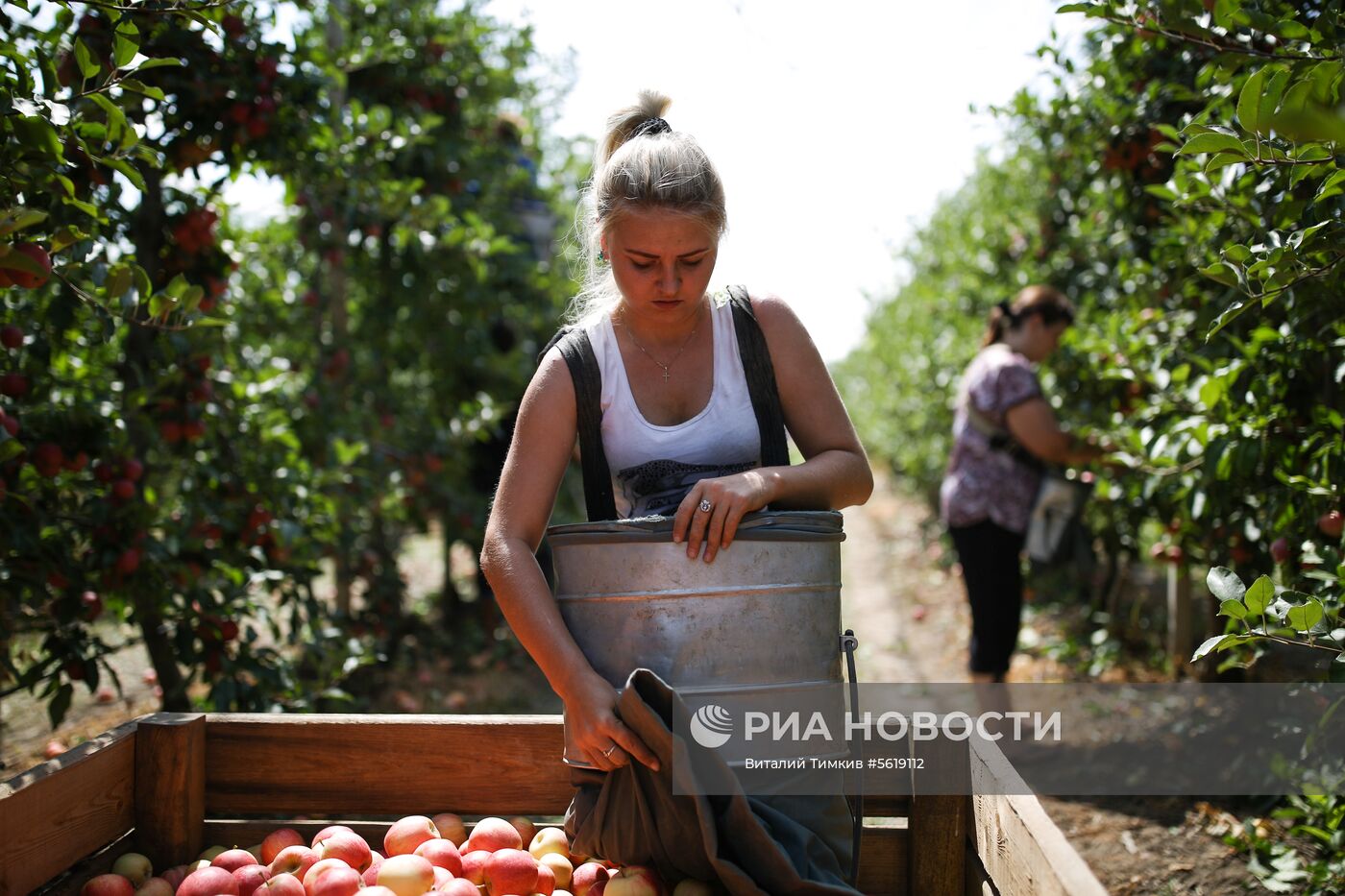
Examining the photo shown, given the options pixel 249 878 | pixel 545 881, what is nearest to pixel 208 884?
pixel 249 878

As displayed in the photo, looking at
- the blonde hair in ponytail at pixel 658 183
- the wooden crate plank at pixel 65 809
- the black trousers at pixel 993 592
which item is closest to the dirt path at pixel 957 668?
the black trousers at pixel 993 592

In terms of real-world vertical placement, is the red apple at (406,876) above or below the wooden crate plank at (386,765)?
below

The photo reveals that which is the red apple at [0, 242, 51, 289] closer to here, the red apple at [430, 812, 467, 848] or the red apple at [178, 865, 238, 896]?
the red apple at [178, 865, 238, 896]

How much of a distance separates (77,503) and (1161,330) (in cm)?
299

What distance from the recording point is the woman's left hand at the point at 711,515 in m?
1.33

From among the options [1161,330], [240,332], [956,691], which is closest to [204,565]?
[240,332]

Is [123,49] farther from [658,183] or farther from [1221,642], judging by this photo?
[1221,642]

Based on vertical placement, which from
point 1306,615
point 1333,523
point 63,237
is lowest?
point 1306,615

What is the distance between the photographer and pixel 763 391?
5.21ft

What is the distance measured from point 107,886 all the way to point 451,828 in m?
0.49

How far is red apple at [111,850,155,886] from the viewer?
5.23 feet

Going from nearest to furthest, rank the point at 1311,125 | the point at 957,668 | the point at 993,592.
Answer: the point at 1311,125
the point at 993,592
the point at 957,668

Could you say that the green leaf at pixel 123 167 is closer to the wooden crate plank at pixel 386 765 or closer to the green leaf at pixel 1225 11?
the wooden crate plank at pixel 386 765

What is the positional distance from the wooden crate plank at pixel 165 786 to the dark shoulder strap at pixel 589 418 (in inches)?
30.9
